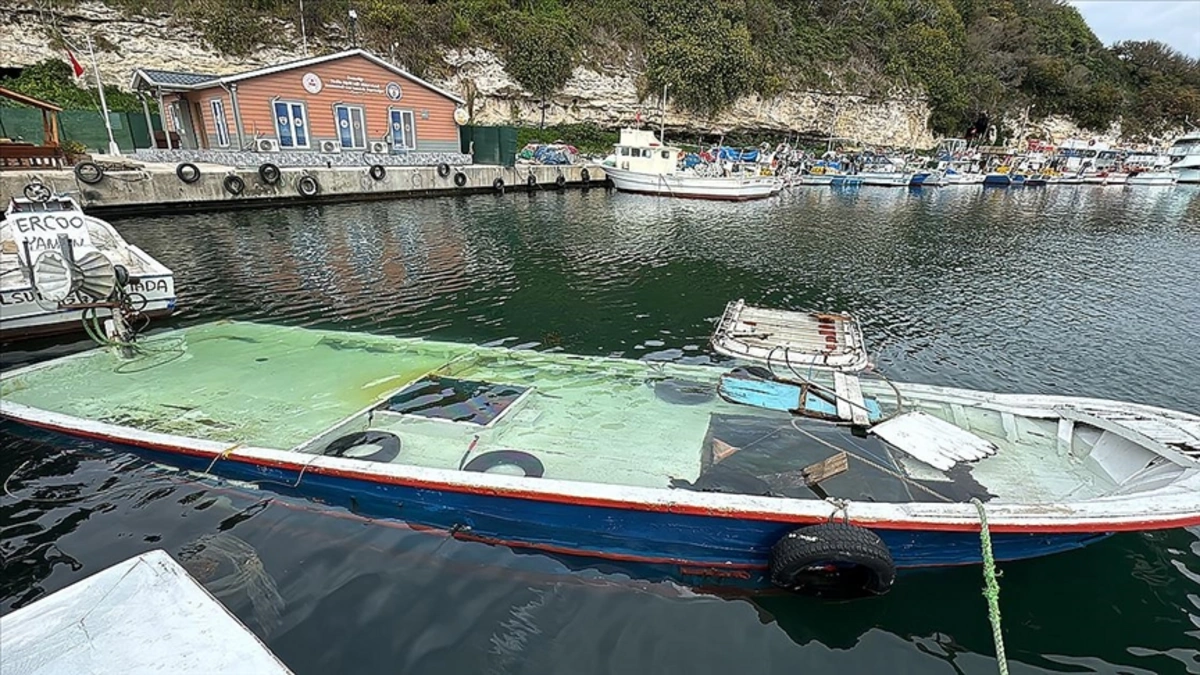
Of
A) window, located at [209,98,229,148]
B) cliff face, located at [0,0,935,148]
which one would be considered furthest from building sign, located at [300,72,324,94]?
cliff face, located at [0,0,935,148]

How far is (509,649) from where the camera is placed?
449cm

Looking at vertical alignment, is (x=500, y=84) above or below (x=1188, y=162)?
above

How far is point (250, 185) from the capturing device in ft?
83.4

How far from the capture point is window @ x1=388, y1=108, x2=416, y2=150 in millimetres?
33016

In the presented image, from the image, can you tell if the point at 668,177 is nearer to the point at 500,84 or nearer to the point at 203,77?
the point at 500,84

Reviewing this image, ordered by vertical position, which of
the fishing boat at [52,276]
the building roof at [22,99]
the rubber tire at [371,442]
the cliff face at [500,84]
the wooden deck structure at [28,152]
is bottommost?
the rubber tire at [371,442]

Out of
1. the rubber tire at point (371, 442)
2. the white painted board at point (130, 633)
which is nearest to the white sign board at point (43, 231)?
the rubber tire at point (371, 442)

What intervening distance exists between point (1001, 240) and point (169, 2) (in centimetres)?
5191

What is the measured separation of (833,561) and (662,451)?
2.15 m

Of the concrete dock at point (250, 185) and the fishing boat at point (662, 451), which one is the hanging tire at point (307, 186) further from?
the fishing boat at point (662, 451)

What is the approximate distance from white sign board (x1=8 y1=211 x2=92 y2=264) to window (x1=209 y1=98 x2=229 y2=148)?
847 inches

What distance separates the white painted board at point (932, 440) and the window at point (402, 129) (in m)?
33.6

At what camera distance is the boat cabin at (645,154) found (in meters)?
37.8

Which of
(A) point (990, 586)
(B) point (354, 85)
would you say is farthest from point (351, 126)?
(A) point (990, 586)
